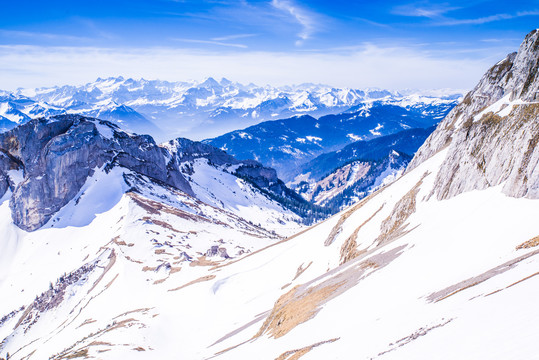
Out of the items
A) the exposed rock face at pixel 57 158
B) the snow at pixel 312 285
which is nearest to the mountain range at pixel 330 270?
the snow at pixel 312 285

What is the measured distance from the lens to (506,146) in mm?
39500

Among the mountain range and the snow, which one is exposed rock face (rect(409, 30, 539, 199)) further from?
the snow

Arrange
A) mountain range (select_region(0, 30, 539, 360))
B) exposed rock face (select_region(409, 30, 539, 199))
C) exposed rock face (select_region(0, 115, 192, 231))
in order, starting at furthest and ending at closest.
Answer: exposed rock face (select_region(0, 115, 192, 231)) < exposed rock face (select_region(409, 30, 539, 199)) < mountain range (select_region(0, 30, 539, 360))

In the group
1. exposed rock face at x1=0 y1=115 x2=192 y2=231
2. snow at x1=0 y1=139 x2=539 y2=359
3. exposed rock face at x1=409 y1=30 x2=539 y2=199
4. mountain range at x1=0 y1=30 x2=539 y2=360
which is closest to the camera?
snow at x1=0 y1=139 x2=539 y2=359

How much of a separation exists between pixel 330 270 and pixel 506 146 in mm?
25139

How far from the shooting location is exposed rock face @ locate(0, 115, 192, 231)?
159 metres

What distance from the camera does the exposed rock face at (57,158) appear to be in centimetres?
15938

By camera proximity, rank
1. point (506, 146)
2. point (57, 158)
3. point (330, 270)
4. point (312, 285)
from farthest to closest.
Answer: point (57, 158), point (330, 270), point (312, 285), point (506, 146)

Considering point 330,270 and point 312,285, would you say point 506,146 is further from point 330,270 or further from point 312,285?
point 312,285

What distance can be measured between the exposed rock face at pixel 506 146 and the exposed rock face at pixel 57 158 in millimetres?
151631

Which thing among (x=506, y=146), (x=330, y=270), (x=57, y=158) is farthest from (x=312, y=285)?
(x=57, y=158)

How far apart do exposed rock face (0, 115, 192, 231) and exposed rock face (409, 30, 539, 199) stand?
497ft

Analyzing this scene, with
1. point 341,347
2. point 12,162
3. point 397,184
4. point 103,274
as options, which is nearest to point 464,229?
point 341,347

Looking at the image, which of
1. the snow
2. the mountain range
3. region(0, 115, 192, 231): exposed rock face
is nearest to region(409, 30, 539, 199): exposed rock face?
the mountain range
